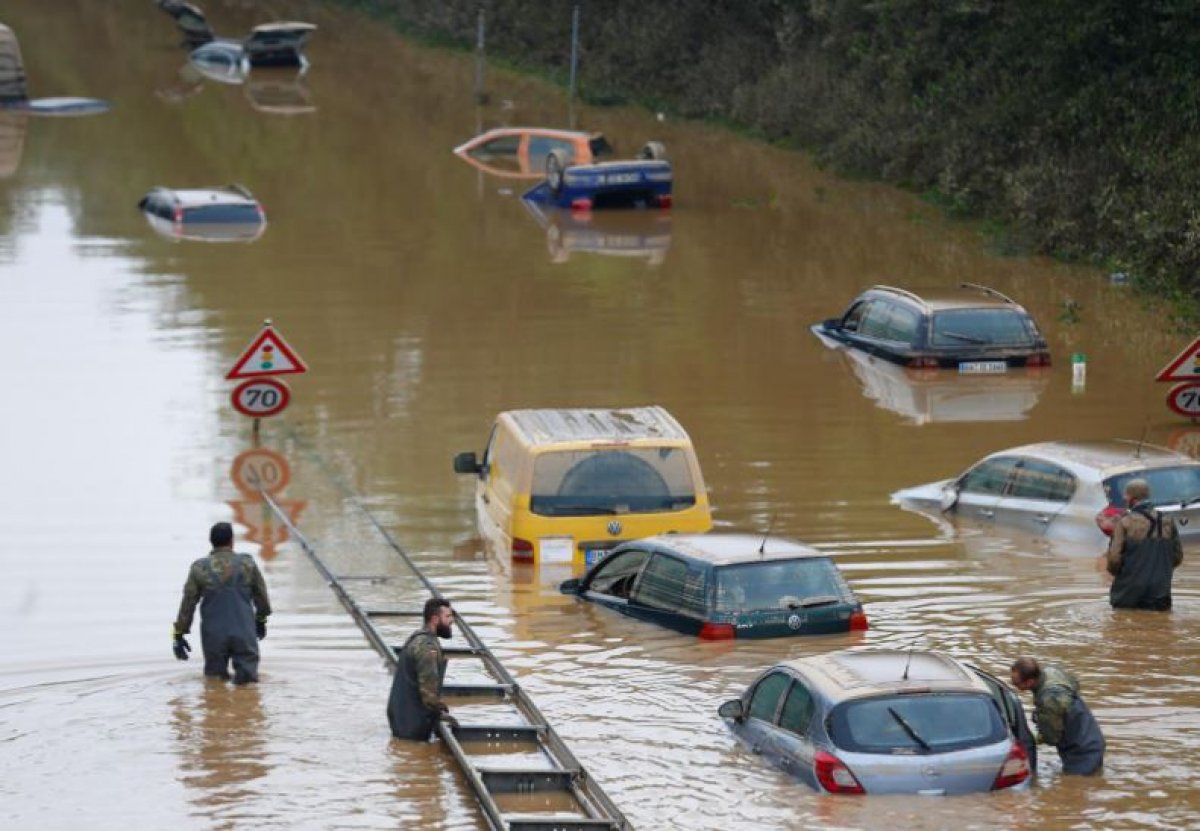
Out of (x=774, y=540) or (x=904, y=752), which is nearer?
(x=904, y=752)

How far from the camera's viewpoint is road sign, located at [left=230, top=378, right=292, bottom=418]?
2964 cm

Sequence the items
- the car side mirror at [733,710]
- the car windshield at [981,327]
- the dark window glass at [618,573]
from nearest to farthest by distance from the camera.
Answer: the car side mirror at [733,710] < the dark window glass at [618,573] < the car windshield at [981,327]

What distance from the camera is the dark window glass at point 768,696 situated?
16781 mm

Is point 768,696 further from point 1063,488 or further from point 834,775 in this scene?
point 1063,488

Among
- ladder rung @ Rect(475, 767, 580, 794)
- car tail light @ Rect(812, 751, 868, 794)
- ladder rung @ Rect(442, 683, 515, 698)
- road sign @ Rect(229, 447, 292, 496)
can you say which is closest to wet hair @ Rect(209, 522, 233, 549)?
ladder rung @ Rect(442, 683, 515, 698)

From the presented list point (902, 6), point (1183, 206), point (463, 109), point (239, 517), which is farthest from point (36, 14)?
point (239, 517)

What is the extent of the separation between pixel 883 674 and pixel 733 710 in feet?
5.48

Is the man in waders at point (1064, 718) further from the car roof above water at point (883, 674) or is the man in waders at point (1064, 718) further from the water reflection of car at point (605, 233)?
the water reflection of car at point (605, 233)

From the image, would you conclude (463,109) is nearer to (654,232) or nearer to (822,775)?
(654,232)

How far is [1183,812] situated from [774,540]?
5708mm

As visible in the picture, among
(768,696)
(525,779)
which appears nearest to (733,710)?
(768,696)

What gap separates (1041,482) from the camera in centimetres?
2492

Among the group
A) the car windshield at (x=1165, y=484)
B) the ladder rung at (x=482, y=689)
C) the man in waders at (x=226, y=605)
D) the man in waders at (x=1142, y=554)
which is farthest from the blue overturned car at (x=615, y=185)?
the ladder rung at (x=482, y=689)

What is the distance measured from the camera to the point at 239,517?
26.2m
